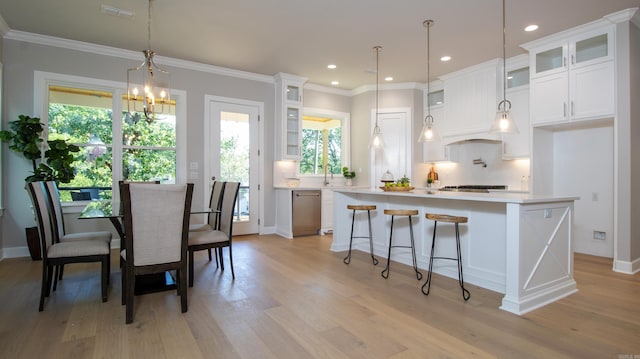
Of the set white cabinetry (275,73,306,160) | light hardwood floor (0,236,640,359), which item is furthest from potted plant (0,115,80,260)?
white cabinetry (275,73,306,160)

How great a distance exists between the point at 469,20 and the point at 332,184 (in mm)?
3836

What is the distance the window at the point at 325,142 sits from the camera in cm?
704

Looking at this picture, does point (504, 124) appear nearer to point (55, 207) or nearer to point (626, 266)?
point (626, 266)

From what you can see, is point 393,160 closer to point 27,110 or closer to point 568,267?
point 568,267

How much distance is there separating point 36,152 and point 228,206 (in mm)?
2624

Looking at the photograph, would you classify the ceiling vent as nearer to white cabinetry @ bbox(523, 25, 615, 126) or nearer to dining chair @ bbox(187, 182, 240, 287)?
dining chair @ bbox(187, 182, 240, 287)

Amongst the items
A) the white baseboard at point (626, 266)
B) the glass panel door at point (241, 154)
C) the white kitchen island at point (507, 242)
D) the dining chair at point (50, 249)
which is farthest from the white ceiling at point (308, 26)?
the white baseboard at point (626, 266)

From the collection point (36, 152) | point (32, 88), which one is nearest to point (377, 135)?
point (36, 152)

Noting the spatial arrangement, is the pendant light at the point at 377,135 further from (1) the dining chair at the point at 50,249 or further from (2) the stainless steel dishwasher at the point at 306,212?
(1) the dining chair at the point at 50,249

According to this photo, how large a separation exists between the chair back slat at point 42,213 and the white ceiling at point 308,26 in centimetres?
209

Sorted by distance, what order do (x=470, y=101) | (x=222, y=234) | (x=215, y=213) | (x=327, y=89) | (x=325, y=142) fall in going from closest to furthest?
(x=222, y=234) → (x=215, y=213) → (x=470, y=101) → (x=327, y=89) → (x=325, y=142)

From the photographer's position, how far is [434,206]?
12.2 ft

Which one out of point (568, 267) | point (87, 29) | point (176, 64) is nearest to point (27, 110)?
point (87, 29)

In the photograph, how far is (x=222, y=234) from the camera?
3.37 m
